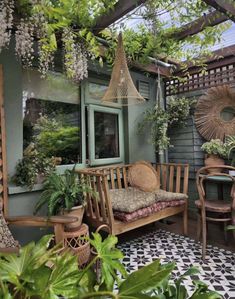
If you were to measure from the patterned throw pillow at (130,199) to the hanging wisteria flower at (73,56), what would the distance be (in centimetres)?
147

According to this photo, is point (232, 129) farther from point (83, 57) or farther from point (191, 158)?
point (83, 57)

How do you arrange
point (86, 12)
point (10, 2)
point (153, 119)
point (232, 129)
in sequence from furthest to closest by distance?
point (153, 119)
point (232, 129)
point (86, 12)
point (10, 2)

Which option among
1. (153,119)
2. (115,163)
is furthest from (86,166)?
(153,119)

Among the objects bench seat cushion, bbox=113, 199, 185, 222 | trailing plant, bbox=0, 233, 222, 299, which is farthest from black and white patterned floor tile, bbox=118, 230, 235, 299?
trailing plant, bbox=0, 233, 222, 299

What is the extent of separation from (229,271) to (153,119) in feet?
7.11

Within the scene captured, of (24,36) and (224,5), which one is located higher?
(224,5)

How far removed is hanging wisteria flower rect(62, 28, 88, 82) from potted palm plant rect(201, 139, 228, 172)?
199cm

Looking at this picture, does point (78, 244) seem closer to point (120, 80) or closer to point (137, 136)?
point (120, 80)

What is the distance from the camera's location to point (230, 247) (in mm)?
2572

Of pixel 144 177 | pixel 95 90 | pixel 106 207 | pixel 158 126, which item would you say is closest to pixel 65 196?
pixel 106 207

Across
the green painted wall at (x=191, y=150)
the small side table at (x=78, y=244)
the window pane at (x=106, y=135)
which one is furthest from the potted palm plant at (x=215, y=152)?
the small side table at (x=78, y=244)

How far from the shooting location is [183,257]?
7.81ft

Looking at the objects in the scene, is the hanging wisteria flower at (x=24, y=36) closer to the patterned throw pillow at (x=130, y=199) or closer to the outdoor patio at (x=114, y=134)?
the outdoor patio at (x=114, y=134)

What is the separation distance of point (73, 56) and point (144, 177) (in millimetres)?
1730
